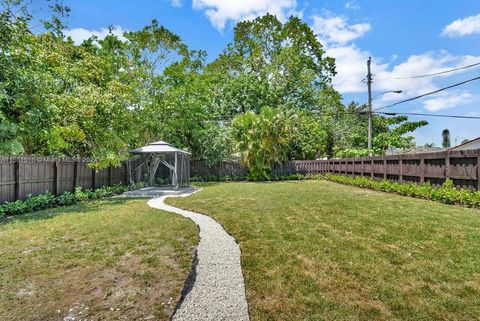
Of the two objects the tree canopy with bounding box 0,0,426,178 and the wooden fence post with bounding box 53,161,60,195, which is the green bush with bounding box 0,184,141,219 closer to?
the wooden fence post with bounding box 53,161,60,195

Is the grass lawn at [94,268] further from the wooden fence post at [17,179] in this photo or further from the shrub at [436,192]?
the shrub at [436,192]

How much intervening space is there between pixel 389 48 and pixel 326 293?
1791 cm

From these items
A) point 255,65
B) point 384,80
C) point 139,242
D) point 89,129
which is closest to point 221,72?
point 255,65

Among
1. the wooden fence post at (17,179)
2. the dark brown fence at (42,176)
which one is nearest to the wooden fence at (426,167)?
the dark brown fence at (42,176)

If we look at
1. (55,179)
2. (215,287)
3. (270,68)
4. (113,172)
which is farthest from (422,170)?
(270,68)

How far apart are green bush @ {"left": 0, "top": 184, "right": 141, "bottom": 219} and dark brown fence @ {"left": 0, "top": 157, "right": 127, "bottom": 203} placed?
27 cm

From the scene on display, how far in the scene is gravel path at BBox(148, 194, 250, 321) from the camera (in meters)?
2.75

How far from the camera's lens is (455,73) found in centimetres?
1323

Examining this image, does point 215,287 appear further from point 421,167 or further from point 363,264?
point 421,167

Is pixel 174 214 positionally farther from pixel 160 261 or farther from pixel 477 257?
pixel 477 257

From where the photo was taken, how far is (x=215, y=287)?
10.9ft

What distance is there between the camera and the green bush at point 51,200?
26.3 ft

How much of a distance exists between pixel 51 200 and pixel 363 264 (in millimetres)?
9508

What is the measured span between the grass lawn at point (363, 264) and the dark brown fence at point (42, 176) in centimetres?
639
